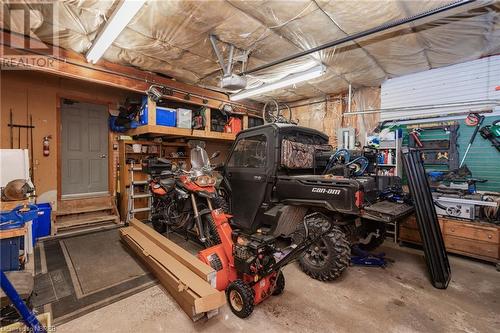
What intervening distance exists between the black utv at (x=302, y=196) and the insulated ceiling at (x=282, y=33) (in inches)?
48.7

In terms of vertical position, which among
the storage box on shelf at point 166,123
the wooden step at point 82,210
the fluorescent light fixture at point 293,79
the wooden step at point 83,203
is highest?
the fluorescent light fixture at point 293,79

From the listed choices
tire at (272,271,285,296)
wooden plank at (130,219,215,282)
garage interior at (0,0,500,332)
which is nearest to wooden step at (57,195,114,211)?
Answer: garage interior at (0,0,500,332)

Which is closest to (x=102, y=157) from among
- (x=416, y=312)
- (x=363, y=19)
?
(x=363, y=19)

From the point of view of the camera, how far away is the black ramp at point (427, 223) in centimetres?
265

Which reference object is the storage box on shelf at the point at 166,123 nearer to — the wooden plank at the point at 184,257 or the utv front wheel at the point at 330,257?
the wooden plank at the point at 184,257

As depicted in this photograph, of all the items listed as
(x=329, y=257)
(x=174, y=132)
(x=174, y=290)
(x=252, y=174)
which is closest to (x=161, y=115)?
(x=174, y=132)

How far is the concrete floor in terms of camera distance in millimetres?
1936

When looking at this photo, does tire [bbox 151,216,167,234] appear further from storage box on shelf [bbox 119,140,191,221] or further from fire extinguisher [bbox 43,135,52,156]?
fire extinguisher [bbox 43,135,52,156]

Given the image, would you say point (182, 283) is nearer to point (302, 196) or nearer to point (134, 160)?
point (302, 196)

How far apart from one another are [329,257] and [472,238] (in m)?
2.28

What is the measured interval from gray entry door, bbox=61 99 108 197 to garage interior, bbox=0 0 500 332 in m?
0.03

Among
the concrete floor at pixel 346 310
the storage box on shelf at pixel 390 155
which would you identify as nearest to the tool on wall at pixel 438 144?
the storage box on shelf at pixel 390 155

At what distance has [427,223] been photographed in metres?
2.87

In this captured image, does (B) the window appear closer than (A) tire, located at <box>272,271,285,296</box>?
No
